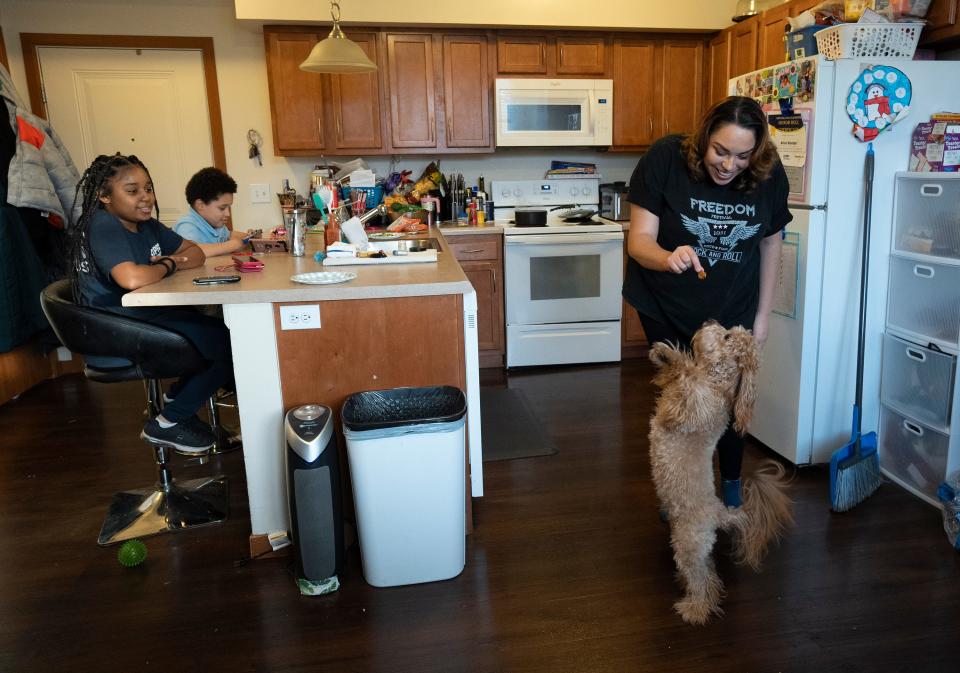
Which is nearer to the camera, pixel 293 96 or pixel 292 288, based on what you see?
pixel 292 288

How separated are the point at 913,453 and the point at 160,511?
2.73 metres

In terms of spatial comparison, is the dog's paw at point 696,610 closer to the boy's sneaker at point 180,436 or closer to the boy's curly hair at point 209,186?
the boy's sneaker at point 180,436

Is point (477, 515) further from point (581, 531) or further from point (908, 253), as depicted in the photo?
point (908, 253)

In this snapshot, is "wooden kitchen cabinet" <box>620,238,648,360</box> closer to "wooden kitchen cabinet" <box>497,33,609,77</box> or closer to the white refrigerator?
"wooden kitchen cabinet" <box>497,33,609,77</box>

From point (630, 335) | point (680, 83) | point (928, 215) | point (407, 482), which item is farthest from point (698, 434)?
point (680, 83)

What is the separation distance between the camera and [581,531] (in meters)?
2.31

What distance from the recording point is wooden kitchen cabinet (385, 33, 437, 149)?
421 centimetres

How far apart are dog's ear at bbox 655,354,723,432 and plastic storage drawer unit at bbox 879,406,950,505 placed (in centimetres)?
117

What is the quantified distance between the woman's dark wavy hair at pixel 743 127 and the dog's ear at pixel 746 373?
457 mm

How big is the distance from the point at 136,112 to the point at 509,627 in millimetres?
4035

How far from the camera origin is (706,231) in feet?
6.39

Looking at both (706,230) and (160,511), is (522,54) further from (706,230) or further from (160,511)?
(160,511)

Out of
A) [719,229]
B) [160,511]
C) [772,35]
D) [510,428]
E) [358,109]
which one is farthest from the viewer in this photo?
[358,109]

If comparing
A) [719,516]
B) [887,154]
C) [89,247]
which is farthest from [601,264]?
[89,247]
